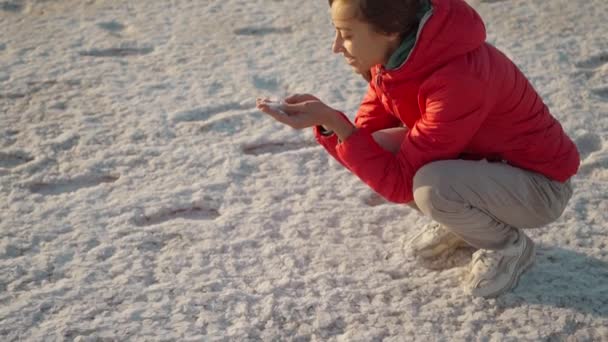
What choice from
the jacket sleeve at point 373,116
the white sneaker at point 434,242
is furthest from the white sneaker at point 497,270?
the jacket sleeve at point 373,116

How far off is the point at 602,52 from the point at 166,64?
1648 millimetres

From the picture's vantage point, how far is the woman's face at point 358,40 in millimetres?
1665

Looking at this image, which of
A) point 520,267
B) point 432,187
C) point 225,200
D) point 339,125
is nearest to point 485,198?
point 432,187

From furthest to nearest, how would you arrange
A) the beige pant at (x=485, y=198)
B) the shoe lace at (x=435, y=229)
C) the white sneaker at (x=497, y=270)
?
the shoe lace at (x=435, y=229)
the white sneaker at (x=497, y=270)
the beige pant at (x=485, y=198)

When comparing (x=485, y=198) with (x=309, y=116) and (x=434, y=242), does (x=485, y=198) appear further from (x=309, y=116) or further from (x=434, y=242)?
(x=309, y=116)

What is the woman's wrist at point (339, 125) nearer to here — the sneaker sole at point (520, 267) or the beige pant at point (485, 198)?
the beige pant at point (485, 198)

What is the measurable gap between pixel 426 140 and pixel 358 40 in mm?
262

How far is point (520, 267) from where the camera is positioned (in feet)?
6.22

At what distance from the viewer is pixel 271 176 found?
7.73ft

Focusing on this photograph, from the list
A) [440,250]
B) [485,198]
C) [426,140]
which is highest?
[426,140]

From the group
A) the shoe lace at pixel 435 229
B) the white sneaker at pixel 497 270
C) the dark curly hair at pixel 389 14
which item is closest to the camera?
the dark curly hair at pixel 389 14

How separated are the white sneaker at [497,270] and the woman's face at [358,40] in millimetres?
518

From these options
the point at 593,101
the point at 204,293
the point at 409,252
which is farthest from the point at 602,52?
the point at 204,293

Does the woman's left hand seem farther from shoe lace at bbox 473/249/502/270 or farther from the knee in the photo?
shoe lace at bbox 473/249/502/270
